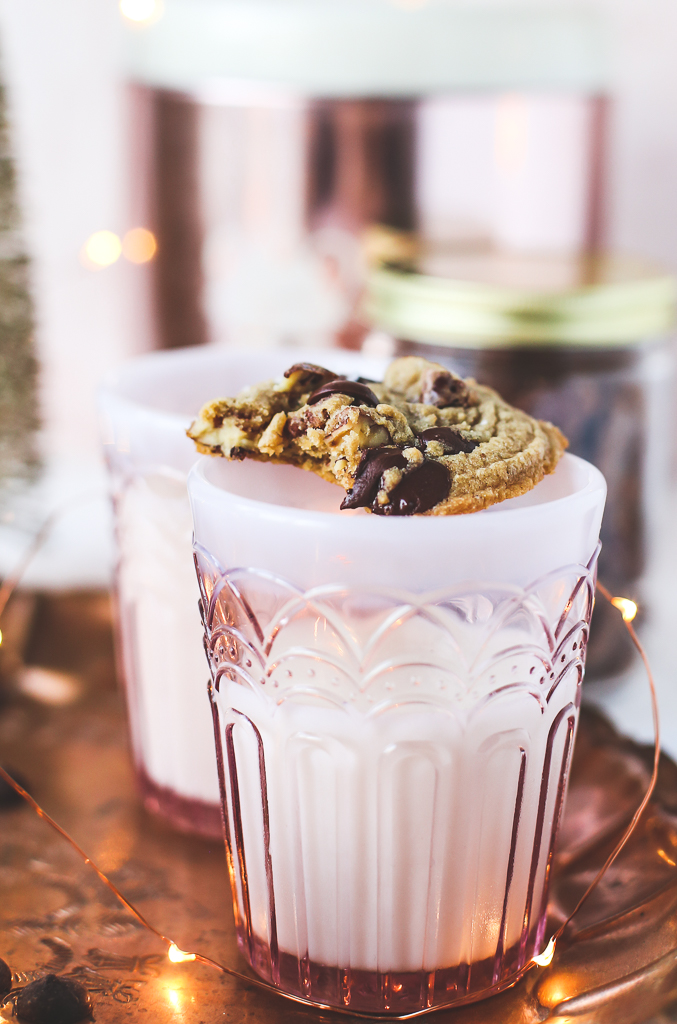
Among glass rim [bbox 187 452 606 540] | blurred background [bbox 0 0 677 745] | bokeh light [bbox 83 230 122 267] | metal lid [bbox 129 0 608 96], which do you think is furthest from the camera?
bokeh light [bbox 83 230 122 267]

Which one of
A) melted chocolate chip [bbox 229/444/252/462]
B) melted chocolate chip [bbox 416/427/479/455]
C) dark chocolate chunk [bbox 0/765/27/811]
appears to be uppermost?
melted chocolate chip [bbox 416/427/479/455]

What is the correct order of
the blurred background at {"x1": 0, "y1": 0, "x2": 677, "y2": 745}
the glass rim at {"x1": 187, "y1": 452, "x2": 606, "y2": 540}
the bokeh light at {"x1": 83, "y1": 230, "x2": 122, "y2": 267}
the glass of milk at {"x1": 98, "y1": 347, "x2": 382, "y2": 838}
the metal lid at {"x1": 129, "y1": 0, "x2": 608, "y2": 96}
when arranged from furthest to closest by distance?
the bokeh light at {"x1": 83, "y1": 230, "x2": 122, "y2": 267}, the metal lid at {"x1": 129, "y1": 0, "x2": 608, "y2": 96}, the blurred background at {"x1": 0, "y1": 0, "x2": 677, "y2": 745}, the glass of milk at {"x1": 98, "y1": 347, "x2": 382, "y2": 838}, the glass rim at {"x1": 187, "y1": 452, "x2": 606, "y2": 540}

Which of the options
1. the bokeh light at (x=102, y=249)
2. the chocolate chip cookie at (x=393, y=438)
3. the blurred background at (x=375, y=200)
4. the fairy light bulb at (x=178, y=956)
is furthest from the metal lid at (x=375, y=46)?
the fairy light bulb at (x=178, y=956)

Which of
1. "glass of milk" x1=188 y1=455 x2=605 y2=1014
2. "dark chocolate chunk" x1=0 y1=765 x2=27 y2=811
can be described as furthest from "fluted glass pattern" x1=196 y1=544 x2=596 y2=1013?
"dark chocolate chunk" x1=0 y1=765 x2=27 y2=811

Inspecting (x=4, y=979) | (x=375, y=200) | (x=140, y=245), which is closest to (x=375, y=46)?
(x=375, y=200)

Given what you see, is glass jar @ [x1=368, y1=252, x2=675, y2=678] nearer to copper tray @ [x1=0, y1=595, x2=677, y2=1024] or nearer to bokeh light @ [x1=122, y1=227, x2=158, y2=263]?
copper tray @ [x1=0, y1=595, x2=677, y2=1024]

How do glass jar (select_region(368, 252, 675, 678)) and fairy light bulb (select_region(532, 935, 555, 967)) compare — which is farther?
glass jar (select_region(368, 252, 675, 678))
